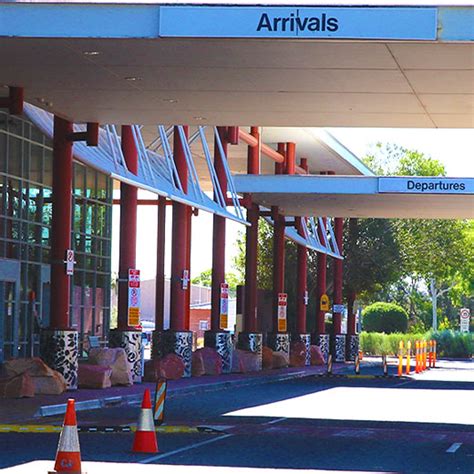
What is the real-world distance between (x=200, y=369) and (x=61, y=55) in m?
16.9

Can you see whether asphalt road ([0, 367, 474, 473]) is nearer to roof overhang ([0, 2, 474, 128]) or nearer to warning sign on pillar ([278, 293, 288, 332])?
roof overhang ([0, 2, 474, 128])

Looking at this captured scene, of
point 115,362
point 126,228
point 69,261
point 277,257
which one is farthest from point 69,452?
point 277,257

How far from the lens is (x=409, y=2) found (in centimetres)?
1895

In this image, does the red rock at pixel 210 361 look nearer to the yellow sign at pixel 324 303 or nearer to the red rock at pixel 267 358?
the red rock at pixel 267 358

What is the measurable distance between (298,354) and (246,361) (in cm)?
705

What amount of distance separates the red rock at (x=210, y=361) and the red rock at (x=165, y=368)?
8.13ft

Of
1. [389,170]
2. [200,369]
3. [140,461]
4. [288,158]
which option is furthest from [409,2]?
[389,170]

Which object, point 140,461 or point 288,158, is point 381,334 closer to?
point 288,158

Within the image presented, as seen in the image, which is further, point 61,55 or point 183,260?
point 183,260

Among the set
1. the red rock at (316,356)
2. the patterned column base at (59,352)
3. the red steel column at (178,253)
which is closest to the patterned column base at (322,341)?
the red rock at (316,356)

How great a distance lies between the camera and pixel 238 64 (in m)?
21.4

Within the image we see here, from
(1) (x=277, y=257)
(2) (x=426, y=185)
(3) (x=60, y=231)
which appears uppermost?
(2) (x=426, y=185)

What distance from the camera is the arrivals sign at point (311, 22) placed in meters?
18.9

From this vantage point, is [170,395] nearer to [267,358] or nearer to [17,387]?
[17,387]
